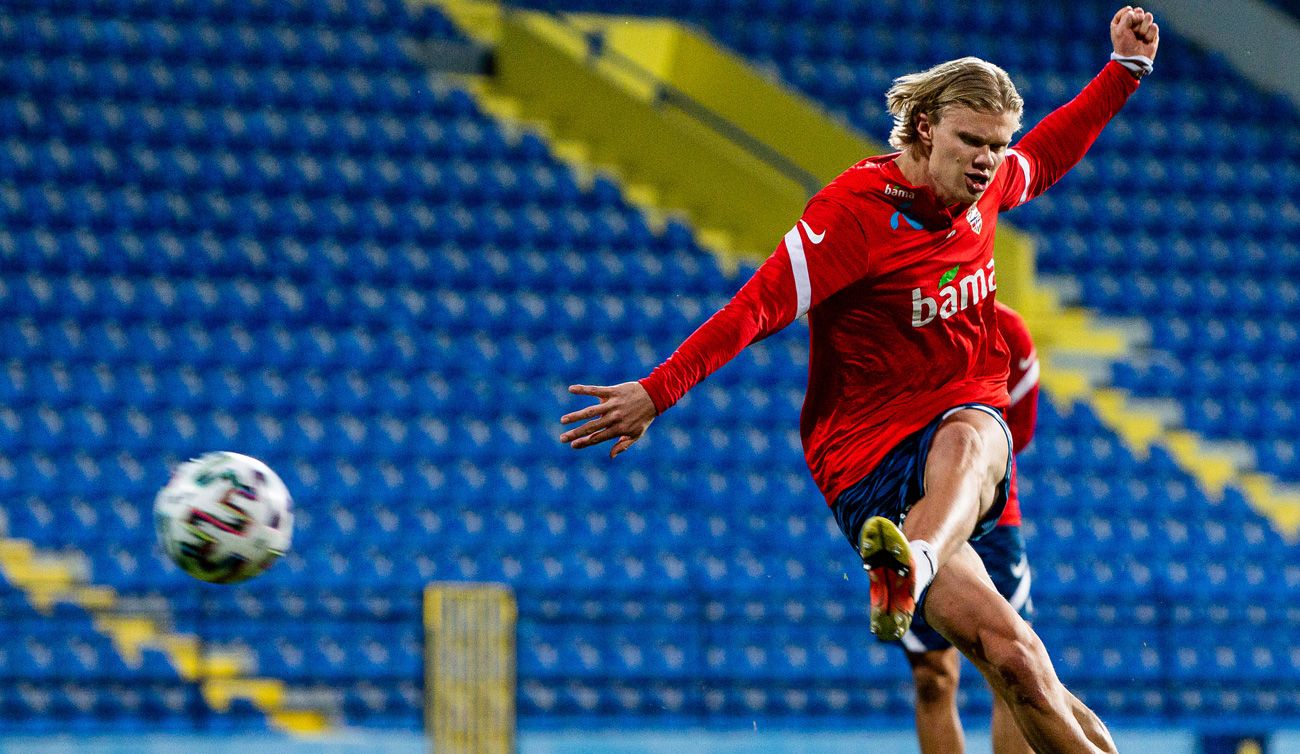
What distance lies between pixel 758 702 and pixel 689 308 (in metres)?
3.03

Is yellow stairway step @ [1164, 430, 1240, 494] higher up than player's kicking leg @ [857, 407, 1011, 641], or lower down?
higher up

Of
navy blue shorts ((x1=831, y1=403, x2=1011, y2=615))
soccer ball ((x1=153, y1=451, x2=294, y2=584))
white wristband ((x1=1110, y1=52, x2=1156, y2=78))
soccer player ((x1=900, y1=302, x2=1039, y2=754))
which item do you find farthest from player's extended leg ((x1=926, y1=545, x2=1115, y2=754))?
soccer ball ((x1=153, y1=451, x2=294, y2=584))

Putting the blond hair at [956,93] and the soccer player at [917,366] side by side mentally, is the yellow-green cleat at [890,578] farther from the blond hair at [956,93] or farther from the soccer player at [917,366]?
the blond hair at [956,93]

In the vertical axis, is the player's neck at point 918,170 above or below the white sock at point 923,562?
above

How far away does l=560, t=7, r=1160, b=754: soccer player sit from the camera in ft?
13.2

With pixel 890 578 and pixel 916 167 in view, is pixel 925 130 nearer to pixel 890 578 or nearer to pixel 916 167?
pixel 916 167

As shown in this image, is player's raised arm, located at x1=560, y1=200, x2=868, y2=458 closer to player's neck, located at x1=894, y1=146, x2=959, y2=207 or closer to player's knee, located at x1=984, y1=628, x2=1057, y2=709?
player's neck, located at x1=894, y1=146, x2=959, y2=207

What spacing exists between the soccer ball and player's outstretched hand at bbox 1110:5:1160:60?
283 centimetres

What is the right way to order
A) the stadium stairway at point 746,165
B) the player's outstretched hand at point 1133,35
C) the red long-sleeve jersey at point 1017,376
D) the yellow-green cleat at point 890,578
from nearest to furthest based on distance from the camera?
the yellow-green cleat at point 890,578 < the player's outstretched hand at point 1133,35 < the red long-sleeve jersey at point 1017,376 < the stadium stairway at point 746,165

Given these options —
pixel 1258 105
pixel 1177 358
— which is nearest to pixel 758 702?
pixel 1177 358

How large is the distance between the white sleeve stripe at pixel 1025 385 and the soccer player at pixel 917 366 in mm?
604

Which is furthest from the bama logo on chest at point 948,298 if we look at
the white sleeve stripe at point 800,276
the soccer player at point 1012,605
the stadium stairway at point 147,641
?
the stadium stairway at point 147,641

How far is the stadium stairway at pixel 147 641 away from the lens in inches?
373

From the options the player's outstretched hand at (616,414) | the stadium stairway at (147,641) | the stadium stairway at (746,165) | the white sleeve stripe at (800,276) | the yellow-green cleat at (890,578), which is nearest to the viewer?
the yellow-green cleat at (890,578)
